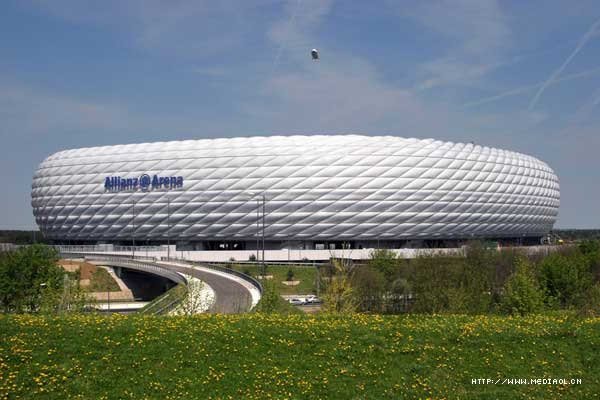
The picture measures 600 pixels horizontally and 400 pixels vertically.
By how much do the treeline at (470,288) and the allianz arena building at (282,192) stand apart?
2603cm

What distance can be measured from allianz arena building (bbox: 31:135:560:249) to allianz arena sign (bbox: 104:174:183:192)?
0.12 meters

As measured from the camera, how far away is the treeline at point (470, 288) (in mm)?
23062

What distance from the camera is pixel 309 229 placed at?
230ft

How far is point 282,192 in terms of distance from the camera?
68875 mm

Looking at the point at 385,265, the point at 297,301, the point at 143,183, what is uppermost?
the point at 143,183

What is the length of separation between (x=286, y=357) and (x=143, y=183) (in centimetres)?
6214

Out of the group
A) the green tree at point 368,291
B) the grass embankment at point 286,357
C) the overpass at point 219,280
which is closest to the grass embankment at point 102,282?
the overpass at point 219,280

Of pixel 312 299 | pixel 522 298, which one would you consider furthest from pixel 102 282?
pixel 522 298

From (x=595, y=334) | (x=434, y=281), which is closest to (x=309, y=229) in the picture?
(x=434, y=281)

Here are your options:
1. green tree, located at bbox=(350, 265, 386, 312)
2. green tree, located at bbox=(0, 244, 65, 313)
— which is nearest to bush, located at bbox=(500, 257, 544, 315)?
green tree, located at bbox=(350, 265, 386, 312)

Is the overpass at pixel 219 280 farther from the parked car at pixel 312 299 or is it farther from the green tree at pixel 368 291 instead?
the green tree at pixel 368 291

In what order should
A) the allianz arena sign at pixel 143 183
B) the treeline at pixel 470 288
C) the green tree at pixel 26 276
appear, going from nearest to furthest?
the treeline at pixel 470 288, the green tree at pixel 26 276, the allianz arena sign at pixel 143 183

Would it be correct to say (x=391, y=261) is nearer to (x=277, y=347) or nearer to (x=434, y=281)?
(x=434, y=281)

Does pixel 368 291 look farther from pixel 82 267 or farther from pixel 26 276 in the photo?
pixel 82 267
